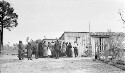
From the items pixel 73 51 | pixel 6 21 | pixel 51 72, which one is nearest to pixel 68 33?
pixel 73 51

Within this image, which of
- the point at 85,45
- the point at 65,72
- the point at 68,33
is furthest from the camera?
the point at 68,33

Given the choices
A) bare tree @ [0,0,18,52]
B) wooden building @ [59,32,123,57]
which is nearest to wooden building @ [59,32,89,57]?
wooden building @ [59,32,123,57]

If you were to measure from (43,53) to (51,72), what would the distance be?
1550 centimetres

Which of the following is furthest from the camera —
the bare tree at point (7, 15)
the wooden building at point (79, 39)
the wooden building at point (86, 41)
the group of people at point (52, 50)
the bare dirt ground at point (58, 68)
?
the bare tree at point (7, 15)

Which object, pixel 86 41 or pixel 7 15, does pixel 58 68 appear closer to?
pixel 86 41

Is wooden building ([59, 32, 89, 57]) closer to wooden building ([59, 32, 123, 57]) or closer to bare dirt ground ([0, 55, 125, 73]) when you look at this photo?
wooden building ([59, 32, 123, 57])

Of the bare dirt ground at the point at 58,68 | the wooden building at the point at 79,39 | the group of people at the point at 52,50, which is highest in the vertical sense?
the wooden building at the point at 79,39

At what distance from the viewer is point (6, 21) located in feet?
163

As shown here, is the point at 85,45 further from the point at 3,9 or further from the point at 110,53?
the point at 3,9

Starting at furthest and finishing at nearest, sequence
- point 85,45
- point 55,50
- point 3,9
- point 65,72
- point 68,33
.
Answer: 1. point 3,9
2. point 68,33
3. point 85,45
4. point 55,50
5. point 65,72

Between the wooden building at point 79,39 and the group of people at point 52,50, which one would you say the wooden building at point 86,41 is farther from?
the group of people at point 52,50

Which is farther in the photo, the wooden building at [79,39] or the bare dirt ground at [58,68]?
the wooden building at [79,39]

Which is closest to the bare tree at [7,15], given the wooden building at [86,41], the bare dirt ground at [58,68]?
the wooden building at [86,41]

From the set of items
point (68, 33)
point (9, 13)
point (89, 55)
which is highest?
point (9, 13)
